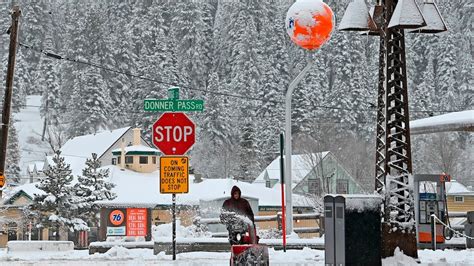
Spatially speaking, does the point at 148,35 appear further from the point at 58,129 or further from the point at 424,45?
the point at 424,45

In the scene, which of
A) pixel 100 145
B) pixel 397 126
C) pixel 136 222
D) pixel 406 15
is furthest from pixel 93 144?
pixel 406 15

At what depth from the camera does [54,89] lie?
140m

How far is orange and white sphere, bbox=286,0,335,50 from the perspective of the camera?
21.2 metres

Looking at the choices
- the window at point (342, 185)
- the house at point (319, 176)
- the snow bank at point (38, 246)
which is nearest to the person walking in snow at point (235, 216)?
the snow bank at point (38, 246)

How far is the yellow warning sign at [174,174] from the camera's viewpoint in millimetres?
17391

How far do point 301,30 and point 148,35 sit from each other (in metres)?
121

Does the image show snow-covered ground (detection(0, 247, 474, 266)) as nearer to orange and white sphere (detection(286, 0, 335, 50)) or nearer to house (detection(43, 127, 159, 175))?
orange and white sphere (detection(286, 0, 335, 50))

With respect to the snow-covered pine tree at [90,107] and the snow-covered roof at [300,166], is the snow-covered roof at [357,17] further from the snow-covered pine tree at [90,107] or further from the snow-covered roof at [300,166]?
the snow-covered pine tree at [90,107]

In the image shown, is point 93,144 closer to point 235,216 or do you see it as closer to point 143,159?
point 143,159

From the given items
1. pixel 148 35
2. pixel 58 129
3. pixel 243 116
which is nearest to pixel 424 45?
pixel 243 116

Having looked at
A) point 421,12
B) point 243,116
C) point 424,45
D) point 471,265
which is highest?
point 424,45

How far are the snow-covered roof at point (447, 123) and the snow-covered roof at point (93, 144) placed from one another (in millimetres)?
70555

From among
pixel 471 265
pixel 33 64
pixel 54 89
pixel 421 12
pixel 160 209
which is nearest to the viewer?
pixel 471 265

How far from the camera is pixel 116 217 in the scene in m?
41.3
